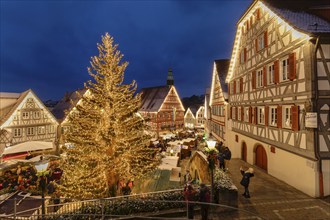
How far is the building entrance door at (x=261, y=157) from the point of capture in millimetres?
15323

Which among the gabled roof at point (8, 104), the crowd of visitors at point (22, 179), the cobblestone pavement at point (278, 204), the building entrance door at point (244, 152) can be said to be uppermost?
the gabled roof at point (8, 104)

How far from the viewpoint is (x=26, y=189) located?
15367mm

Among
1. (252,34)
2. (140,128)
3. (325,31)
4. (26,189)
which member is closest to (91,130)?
(140,128)

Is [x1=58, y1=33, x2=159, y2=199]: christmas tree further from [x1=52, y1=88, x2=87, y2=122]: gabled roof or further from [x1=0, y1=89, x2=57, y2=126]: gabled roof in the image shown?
[x1=52, y1=88, x2=87, y2=122]: gabled roof

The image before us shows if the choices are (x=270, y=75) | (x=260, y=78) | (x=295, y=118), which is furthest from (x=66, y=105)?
(x=295, y=118)

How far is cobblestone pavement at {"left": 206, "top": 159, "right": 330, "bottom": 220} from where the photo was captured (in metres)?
8.58

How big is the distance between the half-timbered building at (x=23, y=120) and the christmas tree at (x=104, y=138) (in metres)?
19.2

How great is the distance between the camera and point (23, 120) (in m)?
28.0

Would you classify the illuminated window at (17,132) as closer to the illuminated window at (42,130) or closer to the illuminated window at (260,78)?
the illuminated window at (42,130)

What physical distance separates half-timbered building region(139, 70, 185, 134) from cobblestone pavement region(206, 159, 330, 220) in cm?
3346

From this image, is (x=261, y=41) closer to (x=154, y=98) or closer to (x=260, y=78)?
(x=260, y=78)

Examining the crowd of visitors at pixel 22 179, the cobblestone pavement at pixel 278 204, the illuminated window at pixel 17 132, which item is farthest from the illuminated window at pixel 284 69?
the illuminated window at pixel 17 132

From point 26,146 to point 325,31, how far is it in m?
24.9

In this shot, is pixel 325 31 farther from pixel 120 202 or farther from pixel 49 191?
pixel 49 191
